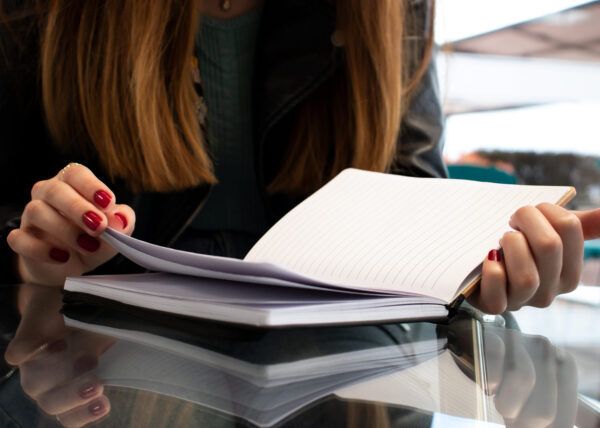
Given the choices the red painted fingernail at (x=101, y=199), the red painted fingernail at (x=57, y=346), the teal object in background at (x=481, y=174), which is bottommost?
the teal object in background at (x=481, y=174)

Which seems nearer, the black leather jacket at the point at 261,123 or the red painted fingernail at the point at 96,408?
the red painted fingernail at the point at 96,408

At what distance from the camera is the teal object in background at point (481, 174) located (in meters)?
1.25

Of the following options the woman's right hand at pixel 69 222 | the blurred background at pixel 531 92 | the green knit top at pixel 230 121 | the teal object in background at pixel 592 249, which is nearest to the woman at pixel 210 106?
the green knit top at pixel 230 121

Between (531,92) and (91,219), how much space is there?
3652mm

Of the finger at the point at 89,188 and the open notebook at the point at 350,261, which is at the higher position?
the finger at the point at 89,188

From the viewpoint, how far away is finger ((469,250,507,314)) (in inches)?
17.0

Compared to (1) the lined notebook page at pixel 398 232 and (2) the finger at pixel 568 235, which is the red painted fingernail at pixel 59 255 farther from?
(2) the finger at pixel 568 235

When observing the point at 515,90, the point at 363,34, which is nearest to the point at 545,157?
the point at 515,90

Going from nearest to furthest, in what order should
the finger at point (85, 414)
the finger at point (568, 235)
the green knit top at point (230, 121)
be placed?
the finger at point (85, 414), the finger at point (568, 235), the green knit top at point (230, 121)

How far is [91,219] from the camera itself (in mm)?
465

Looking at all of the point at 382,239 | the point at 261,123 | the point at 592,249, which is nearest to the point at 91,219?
the point at 382,239

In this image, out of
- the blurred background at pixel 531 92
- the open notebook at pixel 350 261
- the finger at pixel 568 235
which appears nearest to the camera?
the open notebook at pixel 350 261

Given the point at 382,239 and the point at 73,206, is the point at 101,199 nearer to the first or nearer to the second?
the point at 73,206

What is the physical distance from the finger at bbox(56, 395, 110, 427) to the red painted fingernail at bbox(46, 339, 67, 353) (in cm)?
12
